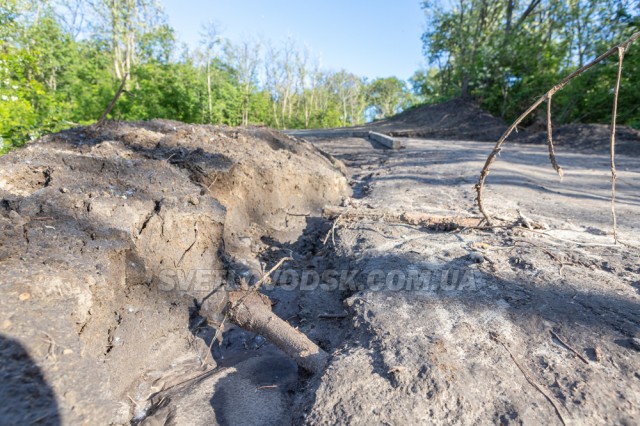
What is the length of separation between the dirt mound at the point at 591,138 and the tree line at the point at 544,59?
4.39 ft

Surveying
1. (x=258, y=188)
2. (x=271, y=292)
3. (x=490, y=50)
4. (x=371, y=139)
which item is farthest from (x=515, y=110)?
(x=271, y=292)

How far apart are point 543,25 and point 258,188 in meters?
16.3

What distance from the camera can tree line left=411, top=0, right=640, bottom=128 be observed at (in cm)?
942

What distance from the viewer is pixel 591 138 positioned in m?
8.04

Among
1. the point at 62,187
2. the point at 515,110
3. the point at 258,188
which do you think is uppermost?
the point at 515,110

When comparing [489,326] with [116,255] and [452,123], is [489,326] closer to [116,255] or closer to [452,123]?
[116,255]

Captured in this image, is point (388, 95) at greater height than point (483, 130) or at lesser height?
greater

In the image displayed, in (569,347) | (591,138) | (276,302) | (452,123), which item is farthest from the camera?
(452,123)

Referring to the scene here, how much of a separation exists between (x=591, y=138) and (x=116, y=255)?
1088cm

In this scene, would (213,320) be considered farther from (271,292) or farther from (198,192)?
(198,192)

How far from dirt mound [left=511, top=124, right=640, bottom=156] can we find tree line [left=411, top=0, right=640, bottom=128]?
134 cm

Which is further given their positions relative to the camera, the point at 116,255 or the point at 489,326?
the point at 116,255

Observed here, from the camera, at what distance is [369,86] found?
42.9 m

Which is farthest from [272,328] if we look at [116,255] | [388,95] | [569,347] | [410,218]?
[388,95]
